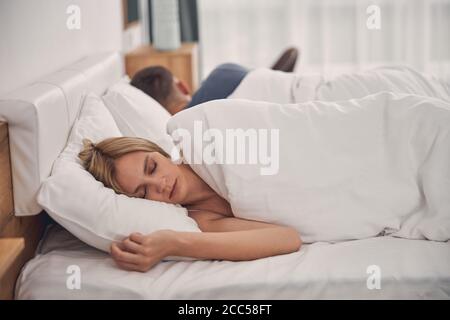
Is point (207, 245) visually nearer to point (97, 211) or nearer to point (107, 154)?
point (97, 211)

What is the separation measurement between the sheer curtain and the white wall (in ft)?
6.49

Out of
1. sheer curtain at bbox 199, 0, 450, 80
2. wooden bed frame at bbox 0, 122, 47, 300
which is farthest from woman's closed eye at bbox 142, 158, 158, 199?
sheer curtain at bbox 199, 0, 450, 80

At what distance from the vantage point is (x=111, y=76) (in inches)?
100

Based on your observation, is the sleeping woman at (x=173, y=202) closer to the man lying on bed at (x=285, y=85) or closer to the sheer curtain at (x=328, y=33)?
the man lying on bed at (x=285, y=85)

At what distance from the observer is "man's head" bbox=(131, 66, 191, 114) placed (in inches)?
105

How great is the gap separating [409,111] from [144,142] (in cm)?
68

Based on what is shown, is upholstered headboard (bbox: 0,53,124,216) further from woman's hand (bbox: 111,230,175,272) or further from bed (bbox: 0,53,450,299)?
woman's hand (bbox: 111,230,175,272)

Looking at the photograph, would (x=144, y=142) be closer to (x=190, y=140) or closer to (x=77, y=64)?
(x=190, y=140)

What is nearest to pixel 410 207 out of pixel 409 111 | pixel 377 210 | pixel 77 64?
pixel 377 210

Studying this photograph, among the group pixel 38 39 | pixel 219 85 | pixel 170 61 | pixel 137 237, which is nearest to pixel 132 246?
pixel 137 237

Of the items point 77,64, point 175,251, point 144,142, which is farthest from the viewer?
point 77,64

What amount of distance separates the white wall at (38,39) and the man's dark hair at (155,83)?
9.7 inches

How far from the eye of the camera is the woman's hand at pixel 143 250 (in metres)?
1.31

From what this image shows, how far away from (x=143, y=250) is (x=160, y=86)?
1500mm
